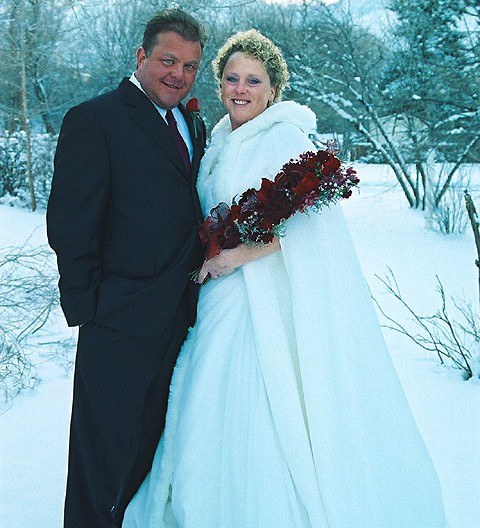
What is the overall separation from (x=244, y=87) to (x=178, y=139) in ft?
1.17

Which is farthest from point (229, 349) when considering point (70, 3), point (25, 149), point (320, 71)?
point (320, 71)

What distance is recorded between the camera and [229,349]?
2.66 m

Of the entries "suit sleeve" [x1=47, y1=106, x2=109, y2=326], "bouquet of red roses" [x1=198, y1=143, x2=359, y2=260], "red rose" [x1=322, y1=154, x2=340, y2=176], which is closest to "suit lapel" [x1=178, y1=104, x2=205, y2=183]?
"bouquet of red roses" [x1=198, y1=143, x2=359, y2=260]

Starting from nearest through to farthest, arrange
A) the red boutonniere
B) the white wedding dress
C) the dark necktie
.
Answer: the white wedding dress → the dark necktie → the red boutonniere

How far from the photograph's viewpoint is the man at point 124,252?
8.05 feet

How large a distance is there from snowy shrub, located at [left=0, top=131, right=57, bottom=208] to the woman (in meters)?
11.9

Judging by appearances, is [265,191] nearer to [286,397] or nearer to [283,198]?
[283,198]

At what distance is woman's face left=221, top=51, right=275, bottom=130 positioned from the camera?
8.96 feet

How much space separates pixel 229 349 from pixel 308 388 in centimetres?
A: 36

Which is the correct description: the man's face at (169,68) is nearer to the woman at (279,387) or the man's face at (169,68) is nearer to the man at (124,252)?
the man at (124,252)

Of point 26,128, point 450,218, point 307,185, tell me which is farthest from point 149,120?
point 26,128

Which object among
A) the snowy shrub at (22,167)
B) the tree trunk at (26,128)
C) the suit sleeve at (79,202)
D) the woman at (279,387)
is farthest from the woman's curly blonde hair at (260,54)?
the snowy shrub at (22,167)

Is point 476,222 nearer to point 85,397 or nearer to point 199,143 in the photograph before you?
point 199,143

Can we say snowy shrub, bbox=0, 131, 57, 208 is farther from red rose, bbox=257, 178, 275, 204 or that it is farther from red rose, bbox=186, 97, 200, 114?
red rose, bbox=257, 178, 275, 204
